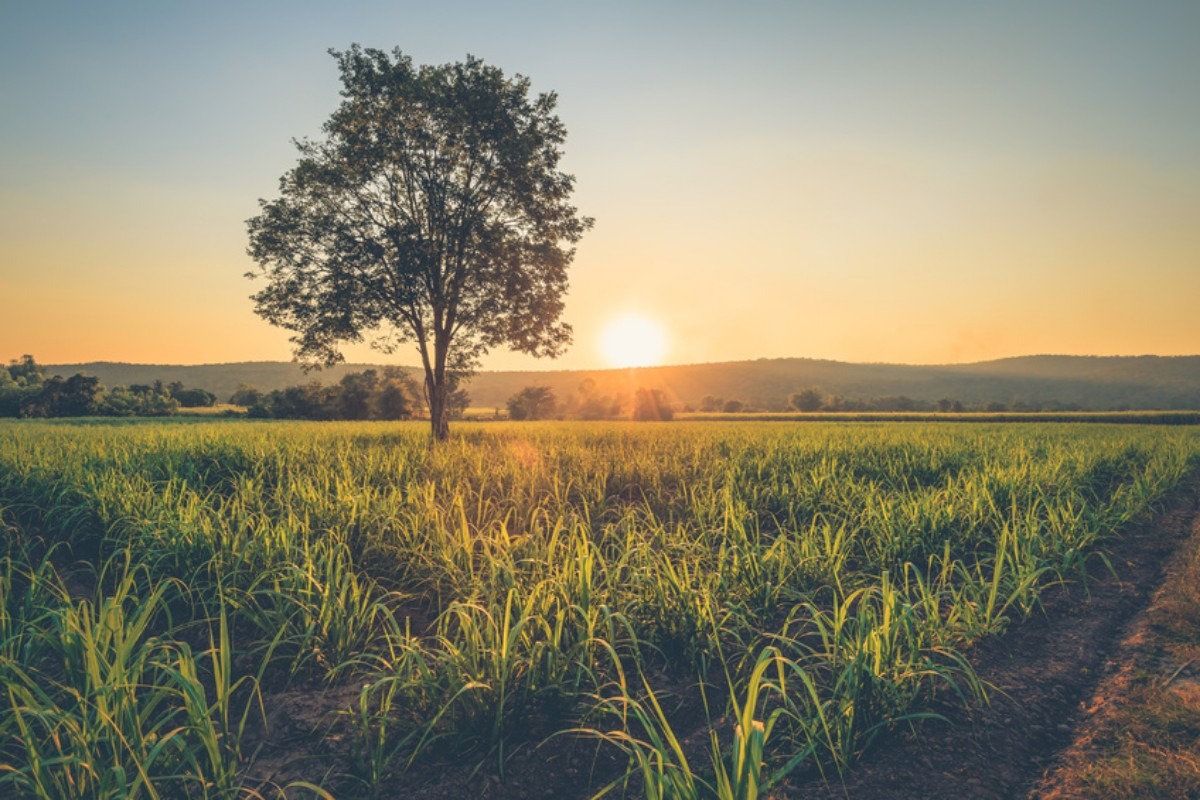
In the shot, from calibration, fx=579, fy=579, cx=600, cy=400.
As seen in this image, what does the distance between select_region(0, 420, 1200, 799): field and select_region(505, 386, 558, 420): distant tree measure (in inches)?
2261

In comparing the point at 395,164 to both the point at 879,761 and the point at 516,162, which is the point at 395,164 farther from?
the point at 879,761

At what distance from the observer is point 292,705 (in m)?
3.28

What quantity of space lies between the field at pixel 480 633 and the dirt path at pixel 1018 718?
0.13m

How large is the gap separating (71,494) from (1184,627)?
1119 centimetres

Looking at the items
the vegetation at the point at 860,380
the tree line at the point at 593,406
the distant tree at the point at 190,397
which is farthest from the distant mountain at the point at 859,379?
the distant tree at the point at 190,397

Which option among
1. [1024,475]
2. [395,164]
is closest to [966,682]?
[1024,475]

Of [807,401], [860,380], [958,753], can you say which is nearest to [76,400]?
[958,753]

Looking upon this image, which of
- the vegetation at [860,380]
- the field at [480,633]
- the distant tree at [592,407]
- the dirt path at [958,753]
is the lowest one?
the dirt path at [958,753]

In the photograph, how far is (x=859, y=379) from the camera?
13875 centimetres

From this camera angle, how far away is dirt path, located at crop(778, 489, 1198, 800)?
2.57m

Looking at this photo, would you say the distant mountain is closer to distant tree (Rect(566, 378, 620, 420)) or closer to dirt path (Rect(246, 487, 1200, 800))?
distant tree (Rect(566, 378, 620, 420))

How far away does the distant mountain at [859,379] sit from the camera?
399ft

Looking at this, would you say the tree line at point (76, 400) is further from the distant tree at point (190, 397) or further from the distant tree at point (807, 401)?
the distant tree at point (807, 401)

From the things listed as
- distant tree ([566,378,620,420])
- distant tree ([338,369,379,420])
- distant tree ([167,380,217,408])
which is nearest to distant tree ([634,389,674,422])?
distant tree ([566,378,620,420])
